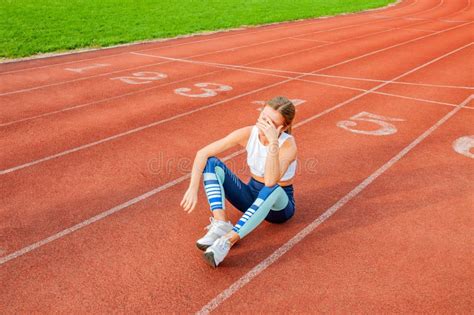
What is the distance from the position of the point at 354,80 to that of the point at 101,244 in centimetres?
919

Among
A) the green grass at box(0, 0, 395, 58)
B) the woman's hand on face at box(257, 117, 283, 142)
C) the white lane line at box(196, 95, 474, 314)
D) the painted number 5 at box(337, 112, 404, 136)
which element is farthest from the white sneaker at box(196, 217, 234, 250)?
the green grass at box(0, 0, 395, 58)

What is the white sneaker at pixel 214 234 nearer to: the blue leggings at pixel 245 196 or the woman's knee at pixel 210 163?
the blue leggings at pixel 245 196

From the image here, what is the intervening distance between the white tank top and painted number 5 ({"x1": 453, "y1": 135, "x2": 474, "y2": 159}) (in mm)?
4034

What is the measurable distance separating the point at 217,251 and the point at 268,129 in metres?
1.25

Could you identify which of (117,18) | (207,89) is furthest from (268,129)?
(117,18)

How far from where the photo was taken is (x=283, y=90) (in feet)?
35.8

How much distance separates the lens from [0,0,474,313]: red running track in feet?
13.1

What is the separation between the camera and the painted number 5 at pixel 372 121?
8.09 m

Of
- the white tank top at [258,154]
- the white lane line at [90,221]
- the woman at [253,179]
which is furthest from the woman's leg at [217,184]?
the white lane line at [90,221]

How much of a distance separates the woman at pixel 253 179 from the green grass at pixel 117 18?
506 inches

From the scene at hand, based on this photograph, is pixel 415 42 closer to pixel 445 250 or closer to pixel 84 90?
pixel 84 90

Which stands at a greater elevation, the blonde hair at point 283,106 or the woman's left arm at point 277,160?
the blonde hair at point 283,106

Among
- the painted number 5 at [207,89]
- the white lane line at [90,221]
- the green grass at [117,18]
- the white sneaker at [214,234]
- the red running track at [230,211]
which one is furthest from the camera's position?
the green grass at [117,18]

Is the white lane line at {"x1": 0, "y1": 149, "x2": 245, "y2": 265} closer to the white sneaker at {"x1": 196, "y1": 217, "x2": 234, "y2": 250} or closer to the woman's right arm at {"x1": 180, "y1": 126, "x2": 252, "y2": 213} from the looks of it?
the woman's right arm at {"x1": 180, "y1": 126, "x2": 252, "y2": 213}
